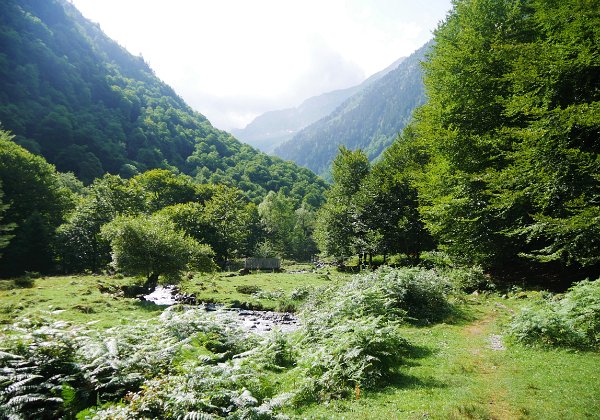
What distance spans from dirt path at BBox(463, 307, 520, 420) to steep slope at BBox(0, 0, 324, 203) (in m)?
115

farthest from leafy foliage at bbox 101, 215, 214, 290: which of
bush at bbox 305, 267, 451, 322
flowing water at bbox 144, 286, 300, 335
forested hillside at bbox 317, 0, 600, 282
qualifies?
forested hillside at bbox 317, 0, 600, 282

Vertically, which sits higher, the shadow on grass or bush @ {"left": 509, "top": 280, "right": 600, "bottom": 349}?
bush @ {"left": 509, "top": 280, "right": 600, "bottom": 349}

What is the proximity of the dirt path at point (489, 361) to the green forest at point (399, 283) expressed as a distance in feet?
0.22

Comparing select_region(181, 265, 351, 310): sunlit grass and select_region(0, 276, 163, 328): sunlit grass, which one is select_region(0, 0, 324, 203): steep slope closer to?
select_region(181, 265, 351, 310): sunlit grass

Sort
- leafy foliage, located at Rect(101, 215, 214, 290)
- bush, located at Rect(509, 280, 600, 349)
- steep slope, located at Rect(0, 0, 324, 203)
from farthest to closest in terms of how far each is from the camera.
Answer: steep slope, located at Rect(0, 0, 324, 203), leafy foliage, located at Rect(101, 215, 214, 290), bush, located at Rect(509, 280, 600, 349)

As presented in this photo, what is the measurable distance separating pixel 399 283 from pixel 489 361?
8234 mm

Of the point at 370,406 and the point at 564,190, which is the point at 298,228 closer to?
the point at 564,190

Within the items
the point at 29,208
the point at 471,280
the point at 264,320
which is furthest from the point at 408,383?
the point at 29,208

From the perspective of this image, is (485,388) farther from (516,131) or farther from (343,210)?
(343,210)

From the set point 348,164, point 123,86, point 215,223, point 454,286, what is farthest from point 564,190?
point 123,86

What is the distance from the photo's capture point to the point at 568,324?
1198cm

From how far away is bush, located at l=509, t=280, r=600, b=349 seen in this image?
11.7m

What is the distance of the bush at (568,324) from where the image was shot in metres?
11.7

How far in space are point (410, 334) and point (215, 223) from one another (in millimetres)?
50998
